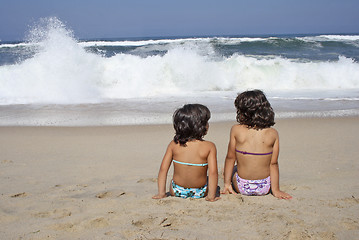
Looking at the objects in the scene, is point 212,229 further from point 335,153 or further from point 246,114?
point 335,153

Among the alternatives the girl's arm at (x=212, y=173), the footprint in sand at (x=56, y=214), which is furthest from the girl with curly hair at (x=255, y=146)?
the footprint in sand at (x=56, y=214)

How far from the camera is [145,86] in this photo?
11102mm

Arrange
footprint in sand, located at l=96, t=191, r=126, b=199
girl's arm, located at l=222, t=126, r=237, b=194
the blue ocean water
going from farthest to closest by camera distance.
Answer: the blue ocean water < footprint in sand, located at l=96, t=191, r=126, b=199 < girl's arm, located at l=222, t=126, r=237, b=194

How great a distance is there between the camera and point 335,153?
4.70m

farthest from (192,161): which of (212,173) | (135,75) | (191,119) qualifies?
(135,75)

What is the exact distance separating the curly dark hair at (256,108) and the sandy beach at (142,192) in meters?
0.61

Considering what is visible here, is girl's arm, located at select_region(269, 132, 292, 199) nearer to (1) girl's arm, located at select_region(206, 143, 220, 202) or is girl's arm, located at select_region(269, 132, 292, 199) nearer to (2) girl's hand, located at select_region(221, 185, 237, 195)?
(2) girl's hand, located at select_region(221, 185, 237, 195)

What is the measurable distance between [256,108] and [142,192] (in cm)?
126

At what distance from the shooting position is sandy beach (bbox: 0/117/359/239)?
2.38 m

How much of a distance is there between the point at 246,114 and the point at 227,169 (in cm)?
54

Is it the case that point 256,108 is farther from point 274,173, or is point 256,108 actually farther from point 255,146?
point 274,173

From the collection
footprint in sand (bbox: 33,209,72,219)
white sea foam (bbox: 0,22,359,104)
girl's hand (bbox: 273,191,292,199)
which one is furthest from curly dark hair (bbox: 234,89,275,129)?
white sea foam (bbox: 0,22,359,104)

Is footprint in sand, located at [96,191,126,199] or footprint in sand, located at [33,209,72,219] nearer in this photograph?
footprint in sand, located at [33,209,72,219]

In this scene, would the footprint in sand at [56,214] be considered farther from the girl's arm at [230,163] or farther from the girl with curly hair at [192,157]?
the girl's arm at [230,163]
